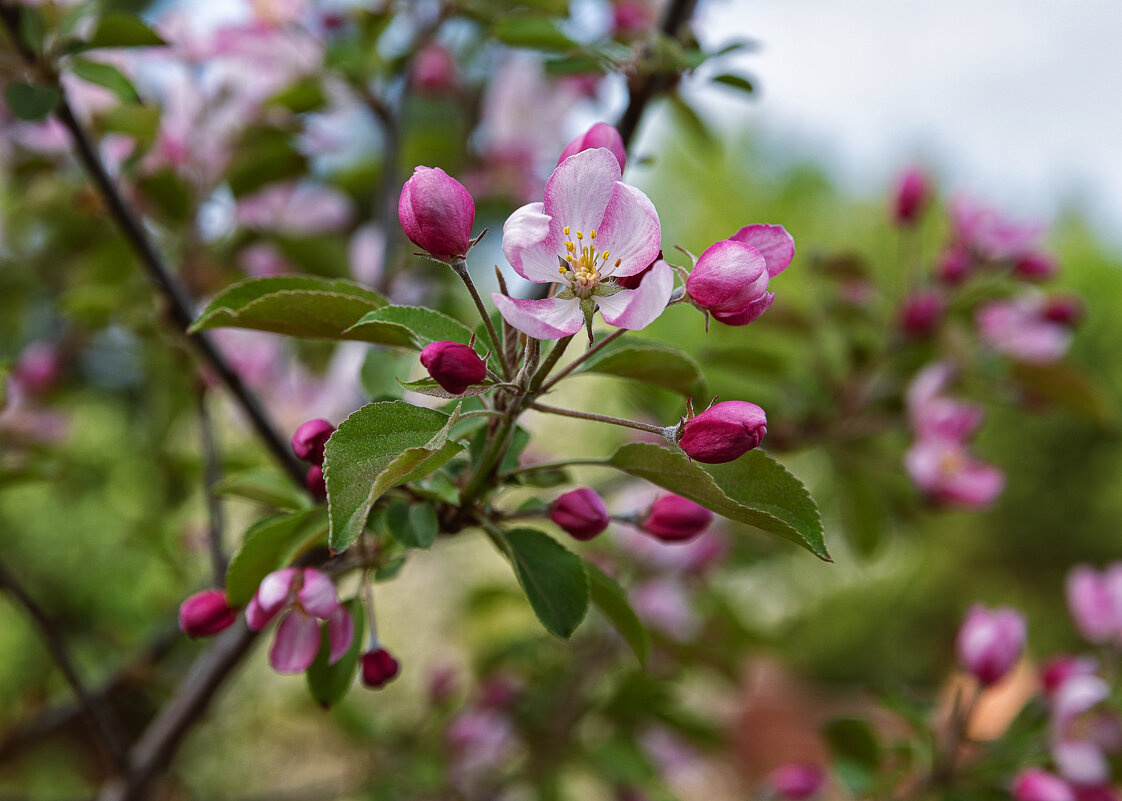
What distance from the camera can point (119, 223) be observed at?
0.67 meters

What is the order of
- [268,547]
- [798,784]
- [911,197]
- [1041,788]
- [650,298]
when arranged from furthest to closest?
[911,197] < [798,784] < [1041,788] < [268,547] < [650,298]

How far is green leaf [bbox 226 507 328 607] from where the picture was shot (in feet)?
1.51

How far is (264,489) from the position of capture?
55cm

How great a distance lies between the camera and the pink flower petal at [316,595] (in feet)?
1.49

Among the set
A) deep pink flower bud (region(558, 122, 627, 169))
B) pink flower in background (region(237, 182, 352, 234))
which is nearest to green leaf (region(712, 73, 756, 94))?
deep pink flower bud (region(558, 122, 627, 169))

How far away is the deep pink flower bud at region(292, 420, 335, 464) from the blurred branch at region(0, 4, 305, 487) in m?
0.17

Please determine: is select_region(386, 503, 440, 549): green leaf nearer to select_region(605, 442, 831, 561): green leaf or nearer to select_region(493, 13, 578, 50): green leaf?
select_region(605, 442, 831, 561): green leaf

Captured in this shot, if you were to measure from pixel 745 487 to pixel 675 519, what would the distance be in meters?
0.09

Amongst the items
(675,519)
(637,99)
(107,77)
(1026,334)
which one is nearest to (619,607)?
(675,519)

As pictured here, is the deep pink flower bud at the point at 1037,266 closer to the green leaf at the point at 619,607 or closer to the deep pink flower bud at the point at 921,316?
the deep pink flower bud at the point at 921,316

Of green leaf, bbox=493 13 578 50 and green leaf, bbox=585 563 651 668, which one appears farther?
green leaf, bbox=493 13 578 50

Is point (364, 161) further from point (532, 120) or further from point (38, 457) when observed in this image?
point (38, 457)

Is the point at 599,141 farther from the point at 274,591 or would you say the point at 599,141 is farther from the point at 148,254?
the point at 148,254

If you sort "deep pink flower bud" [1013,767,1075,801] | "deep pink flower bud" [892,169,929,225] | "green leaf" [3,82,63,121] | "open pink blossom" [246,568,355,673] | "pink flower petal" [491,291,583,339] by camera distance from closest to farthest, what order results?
"pink flower petal" [491,291,583,339]
"open pink blossom" [246,568,355,673]
"green leaf" [3,82,63,121]
"deep pink flower bud" [1013,767,1075,801]
"deep pink flower bud" [892,169,929,225]
